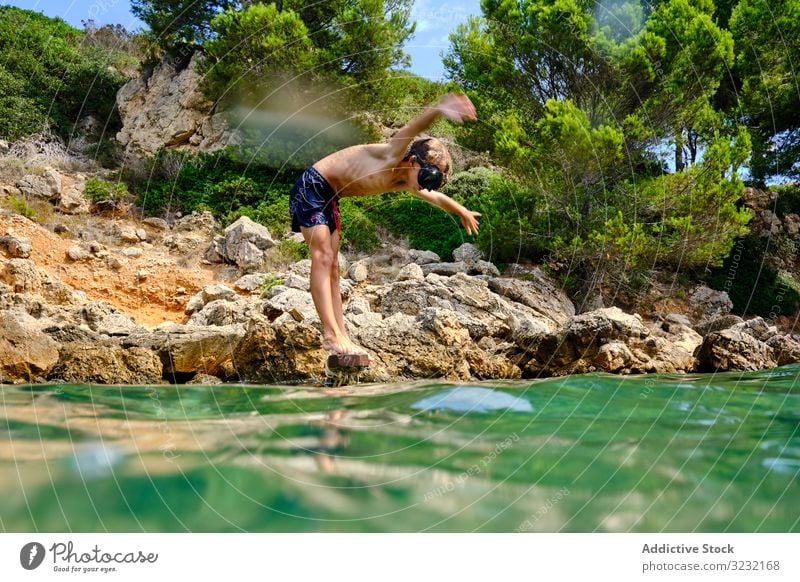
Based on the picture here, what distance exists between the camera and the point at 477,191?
12477 millimetres

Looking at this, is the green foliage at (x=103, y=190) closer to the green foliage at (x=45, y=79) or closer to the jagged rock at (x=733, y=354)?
the green foliage at (x=45, y=79)

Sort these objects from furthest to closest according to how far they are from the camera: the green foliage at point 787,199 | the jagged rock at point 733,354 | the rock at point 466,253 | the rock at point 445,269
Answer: the green foliage at point 787,199 < the rock at point 466,253 < the rock at point 445,269 < the jagged rock at point 733,354

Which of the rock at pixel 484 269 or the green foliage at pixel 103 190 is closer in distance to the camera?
the rock at pixel 484 269

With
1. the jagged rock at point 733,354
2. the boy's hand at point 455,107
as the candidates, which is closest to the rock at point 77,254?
the boy's hand at point 455,107

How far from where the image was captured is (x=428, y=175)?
4113 mm

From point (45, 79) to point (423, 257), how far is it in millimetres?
10903

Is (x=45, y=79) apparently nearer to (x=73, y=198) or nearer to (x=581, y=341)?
(x=73, y=198)

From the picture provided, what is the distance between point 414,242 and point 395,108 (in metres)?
3.88

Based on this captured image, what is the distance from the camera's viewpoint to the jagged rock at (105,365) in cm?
486

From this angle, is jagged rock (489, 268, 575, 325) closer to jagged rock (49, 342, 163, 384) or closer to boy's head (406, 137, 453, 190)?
boy's head (406, 137, 453, 190)

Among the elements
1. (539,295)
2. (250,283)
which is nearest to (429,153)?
(539,295)

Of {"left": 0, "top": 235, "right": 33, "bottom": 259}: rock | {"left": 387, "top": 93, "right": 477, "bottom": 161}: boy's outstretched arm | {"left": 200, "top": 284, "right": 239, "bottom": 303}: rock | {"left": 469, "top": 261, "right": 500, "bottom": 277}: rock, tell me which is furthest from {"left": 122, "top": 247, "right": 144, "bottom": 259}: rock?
{"left": 387, "top": 93, "right": 477, "bottom": 161}: boy's outstretched arm

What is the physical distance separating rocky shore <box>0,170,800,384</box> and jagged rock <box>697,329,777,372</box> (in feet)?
0.06

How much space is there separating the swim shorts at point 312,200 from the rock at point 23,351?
272 cm
